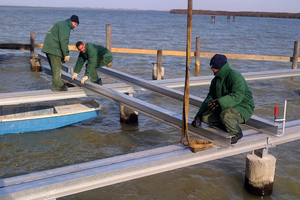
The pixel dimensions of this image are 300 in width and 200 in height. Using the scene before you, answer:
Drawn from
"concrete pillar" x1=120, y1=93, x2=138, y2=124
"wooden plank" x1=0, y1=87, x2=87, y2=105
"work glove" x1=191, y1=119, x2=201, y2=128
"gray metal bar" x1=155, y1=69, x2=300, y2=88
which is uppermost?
"gray metal bar" x1=155, y1=69, x2=300, y2=88

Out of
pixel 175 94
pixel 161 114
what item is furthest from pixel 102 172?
pixel 175 94

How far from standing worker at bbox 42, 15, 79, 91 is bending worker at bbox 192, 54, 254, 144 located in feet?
12.7

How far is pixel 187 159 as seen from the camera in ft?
14.7

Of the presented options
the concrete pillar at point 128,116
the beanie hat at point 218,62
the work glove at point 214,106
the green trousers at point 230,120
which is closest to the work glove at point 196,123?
the green trousers at point 230,120

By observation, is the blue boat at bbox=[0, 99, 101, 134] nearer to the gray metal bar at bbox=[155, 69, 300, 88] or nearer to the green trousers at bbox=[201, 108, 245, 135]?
the gray metal bar at bbox=[155, 69, 300, 88]

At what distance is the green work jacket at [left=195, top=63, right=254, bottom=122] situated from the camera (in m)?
4.66

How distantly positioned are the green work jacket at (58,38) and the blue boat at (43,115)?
138 cm

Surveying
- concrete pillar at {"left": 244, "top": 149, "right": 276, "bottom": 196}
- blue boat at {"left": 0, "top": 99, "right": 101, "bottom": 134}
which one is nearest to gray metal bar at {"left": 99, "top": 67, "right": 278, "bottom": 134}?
concrete pillar at {"left": 244, "top": 149, "right": 276, "bottom": 196}

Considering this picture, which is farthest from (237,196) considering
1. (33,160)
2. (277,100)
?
(277,100)

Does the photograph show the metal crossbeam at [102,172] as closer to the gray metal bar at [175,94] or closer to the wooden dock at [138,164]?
the wooden dock at [138,164]

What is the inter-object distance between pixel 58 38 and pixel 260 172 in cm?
508

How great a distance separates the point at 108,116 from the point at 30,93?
2.82 m

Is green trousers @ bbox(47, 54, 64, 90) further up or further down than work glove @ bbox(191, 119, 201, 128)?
further up

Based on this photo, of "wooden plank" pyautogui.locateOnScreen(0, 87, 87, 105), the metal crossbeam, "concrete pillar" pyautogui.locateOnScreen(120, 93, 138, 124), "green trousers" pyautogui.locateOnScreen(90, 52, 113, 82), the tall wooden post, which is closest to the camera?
the metal crossbeam
